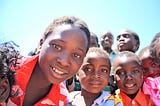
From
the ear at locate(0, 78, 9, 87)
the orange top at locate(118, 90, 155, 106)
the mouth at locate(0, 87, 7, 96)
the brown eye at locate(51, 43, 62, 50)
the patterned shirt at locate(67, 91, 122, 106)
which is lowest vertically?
the orange top at locate(118, 90, 155, 106)

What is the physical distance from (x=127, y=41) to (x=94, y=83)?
60.2 inches

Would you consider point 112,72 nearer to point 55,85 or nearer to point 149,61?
point 149,61

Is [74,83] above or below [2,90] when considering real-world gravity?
below

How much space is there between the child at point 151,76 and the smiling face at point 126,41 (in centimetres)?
66

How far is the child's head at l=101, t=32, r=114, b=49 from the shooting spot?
4562 mm

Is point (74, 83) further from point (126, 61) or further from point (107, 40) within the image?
point (107, 40)

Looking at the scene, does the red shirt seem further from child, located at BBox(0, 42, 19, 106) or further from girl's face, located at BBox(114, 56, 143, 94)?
girl's face, located at BBox(114, 56, 143, 94)

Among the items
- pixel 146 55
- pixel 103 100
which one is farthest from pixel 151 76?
pixel 103 100

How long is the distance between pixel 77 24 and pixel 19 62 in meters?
0.51

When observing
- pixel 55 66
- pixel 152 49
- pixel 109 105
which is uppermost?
pixel 55 66

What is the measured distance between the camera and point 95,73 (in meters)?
2.53

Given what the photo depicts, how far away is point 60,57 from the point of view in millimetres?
1807

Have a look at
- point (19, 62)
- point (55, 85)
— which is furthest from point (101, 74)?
point (19, 62)

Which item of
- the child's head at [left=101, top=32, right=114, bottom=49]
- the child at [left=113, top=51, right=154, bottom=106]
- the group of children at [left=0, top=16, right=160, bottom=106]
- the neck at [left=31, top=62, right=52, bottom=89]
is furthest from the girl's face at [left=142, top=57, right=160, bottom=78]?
the child's head at [left=101, top=32, right=114, bottom=49]
